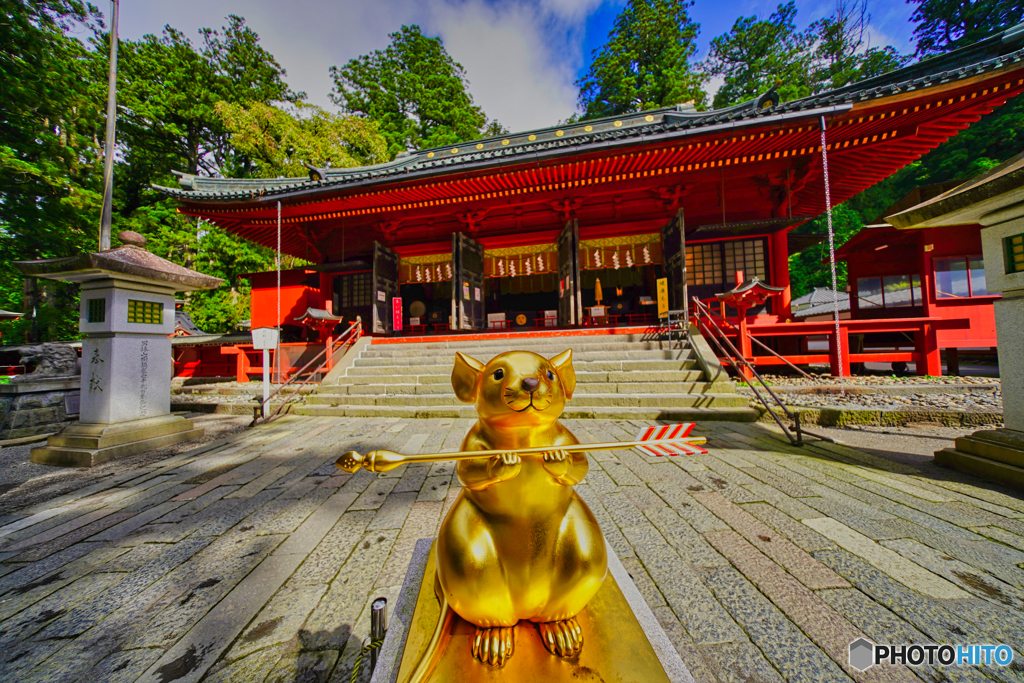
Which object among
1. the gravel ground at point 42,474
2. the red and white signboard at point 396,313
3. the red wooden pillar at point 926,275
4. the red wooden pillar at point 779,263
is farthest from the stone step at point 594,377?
the red wooden pillar at point 926,275

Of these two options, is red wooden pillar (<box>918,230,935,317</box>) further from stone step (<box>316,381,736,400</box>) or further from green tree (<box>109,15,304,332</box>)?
green tree (<box>109,15,304,332</box>)

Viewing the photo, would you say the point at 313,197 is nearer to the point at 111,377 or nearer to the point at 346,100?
the point at 111,377

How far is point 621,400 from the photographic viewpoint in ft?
19.2

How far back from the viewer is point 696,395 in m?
5.77

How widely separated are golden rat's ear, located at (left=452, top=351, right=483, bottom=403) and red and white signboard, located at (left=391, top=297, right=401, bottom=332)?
33.9 feet

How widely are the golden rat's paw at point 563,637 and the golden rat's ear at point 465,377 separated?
716 mm

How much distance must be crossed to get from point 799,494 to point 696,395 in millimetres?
3084

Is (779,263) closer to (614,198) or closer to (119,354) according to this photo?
(614,198)

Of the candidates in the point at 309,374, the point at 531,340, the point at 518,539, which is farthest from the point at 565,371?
the point at 309,374

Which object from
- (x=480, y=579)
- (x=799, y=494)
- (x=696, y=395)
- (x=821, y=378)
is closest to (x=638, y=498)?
(x=799, y=494)

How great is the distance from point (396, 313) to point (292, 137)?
10961 mm

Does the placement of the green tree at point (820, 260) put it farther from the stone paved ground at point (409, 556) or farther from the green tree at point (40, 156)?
the green tree at point (40, 156)

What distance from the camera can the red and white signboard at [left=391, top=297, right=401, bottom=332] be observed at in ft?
35.9

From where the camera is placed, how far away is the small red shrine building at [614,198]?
626cm
